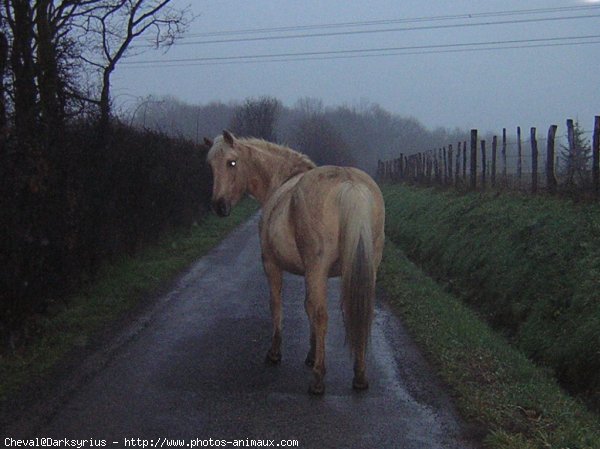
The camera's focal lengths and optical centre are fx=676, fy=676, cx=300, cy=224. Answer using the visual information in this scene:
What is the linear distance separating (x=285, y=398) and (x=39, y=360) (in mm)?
2327

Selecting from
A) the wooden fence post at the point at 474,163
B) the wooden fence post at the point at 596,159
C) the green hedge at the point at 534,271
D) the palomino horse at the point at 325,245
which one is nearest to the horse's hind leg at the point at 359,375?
the palomino horse at the point at 325,245

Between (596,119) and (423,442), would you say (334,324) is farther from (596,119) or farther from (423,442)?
(596,119)

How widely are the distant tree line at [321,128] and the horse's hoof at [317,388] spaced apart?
15.4 metres

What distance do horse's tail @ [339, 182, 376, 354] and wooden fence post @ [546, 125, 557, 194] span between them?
324 inches

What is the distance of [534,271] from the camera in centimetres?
846

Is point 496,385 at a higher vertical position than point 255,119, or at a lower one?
lower

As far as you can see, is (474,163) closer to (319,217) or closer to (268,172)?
(268,172)

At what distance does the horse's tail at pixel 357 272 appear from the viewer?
5.17m

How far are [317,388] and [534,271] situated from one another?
4.36 m

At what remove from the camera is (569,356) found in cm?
630

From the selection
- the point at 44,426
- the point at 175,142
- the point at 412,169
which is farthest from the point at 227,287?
the point at 412,169

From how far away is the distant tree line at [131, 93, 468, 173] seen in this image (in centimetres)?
5128

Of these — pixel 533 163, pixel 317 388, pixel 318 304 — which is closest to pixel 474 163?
pixel 533 163

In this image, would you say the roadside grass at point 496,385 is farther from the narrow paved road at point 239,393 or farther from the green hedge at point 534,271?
the green hedge at point 534,271
